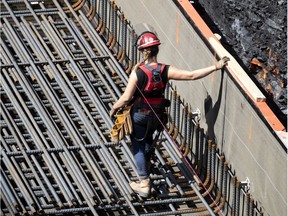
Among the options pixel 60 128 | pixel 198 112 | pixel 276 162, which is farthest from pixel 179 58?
pixel 276 162

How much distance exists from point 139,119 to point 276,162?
5.44 feet

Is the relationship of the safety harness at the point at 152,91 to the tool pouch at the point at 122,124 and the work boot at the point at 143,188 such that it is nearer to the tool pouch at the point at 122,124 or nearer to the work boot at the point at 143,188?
the tool pouch at the point at 122,124

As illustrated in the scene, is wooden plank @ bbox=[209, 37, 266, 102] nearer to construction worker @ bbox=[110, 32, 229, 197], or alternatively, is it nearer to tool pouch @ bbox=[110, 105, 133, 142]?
construction worker @ bbox=[110, 32, 229, 197]

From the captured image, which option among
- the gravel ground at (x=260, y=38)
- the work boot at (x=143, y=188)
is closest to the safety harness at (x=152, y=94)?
the work boot at (x=143, y=188)

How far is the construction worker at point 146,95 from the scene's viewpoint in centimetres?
1337

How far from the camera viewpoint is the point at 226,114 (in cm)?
1409

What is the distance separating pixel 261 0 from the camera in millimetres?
17094

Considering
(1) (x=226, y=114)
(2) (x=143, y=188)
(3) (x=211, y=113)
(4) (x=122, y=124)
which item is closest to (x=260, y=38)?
(3) (x=211, y=113)

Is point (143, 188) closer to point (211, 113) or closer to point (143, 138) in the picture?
point (143, 138)

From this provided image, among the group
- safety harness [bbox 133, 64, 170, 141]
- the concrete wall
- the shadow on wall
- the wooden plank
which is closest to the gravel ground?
the concrete wall

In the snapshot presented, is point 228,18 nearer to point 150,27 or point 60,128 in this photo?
point 150,27

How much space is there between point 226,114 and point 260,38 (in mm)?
3151

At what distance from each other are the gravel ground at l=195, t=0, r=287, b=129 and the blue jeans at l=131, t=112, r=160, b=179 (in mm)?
2949

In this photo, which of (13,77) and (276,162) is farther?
(13,77)
